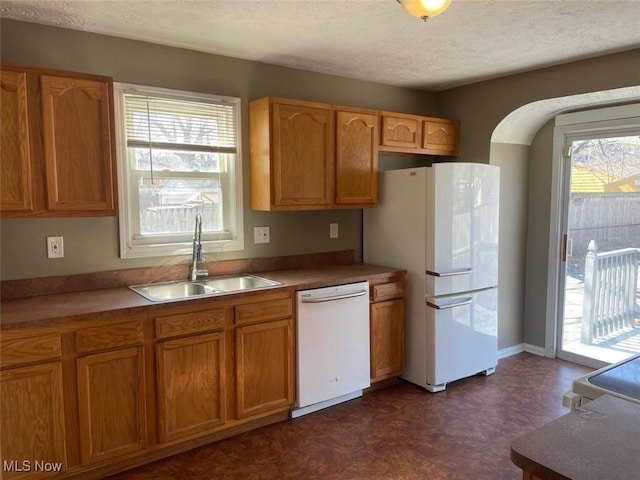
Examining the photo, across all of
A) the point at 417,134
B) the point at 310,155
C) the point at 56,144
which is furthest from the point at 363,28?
the point at 56,144

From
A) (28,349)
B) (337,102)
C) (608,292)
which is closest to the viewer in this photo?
(28,349)

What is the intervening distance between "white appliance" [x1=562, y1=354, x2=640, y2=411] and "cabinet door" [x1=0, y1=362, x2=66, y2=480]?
217 cm

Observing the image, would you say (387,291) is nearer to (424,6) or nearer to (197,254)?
(197,254)

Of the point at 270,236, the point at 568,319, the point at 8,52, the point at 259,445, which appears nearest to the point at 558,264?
the point at 568,319

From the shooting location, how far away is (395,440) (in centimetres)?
282

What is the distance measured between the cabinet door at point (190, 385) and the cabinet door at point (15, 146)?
1005mm

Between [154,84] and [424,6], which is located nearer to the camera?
[424,6]

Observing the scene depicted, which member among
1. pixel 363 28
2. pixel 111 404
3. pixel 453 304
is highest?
pixel 363 28

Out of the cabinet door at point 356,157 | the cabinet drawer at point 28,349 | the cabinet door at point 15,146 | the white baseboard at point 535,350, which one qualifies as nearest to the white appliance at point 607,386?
the cabinet drawer at point 28,349

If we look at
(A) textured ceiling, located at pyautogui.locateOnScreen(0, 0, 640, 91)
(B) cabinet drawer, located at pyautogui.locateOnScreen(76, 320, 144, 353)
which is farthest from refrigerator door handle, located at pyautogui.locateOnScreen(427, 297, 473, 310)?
(B) cabinet drawer, located at pyautogui.locateOnScreen(76, 320, 144, 353)

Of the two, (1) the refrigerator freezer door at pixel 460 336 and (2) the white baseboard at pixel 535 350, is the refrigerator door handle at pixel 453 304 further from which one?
(2) the white baseboard at pixel 535 350

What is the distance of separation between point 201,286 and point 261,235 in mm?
621

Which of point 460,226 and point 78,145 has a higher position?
point 78,145

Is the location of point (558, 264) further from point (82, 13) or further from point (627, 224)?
point (82, 13)
